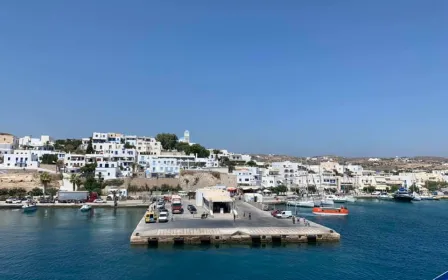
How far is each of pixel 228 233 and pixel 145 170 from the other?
50121mm

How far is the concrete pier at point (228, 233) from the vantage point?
96.8 ft

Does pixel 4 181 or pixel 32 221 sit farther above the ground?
pixel 4 181

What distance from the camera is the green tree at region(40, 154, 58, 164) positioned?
245 ft

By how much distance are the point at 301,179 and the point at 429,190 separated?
37.3m

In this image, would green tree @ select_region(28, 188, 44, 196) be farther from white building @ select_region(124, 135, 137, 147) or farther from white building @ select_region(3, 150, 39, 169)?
white building @ select_region(124, 135, 137, 147)

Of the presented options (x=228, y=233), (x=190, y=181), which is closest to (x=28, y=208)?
(x=190, y=181)

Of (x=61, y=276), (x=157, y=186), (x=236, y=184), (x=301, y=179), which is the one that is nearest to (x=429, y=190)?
(x=301, y=179)

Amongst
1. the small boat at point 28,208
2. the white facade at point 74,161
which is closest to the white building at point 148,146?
the white facade at point 74,161

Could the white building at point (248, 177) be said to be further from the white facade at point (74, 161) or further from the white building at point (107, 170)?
the white facade at point (74, 161)

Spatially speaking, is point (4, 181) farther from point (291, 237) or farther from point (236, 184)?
point (291, 237)

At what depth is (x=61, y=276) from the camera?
22.4 meters

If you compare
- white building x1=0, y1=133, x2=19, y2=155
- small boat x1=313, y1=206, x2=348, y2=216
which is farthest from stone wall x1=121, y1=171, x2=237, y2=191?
white building x1=0, y1=133, x2=19, y2=155

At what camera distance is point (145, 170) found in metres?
77.4

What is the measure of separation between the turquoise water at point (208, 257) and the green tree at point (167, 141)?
63.5m
